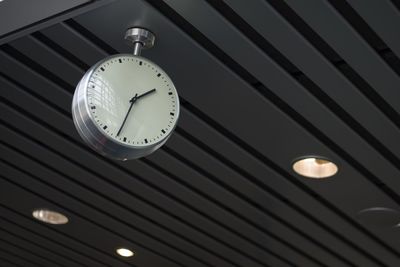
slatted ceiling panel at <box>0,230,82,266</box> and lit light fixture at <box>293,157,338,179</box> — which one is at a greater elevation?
slatted ceiling panel at <box>0,230,82,266</box>

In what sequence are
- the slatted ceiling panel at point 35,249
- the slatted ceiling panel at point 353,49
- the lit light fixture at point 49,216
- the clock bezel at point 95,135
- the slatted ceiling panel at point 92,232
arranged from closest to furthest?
the clock bezel at point 95,135, the slatted ceiling panel at point 353,49, the slatted ceiling panel at point 92,232, the lit light fixture at point 49,216, the slatted ceiling panel at point 35,249

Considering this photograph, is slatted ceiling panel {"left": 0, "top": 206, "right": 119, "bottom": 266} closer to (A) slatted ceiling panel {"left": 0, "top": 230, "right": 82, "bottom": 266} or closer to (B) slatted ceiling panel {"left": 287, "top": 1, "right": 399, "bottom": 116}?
(A) slatted ceiling panel {"left": 0, "top": 230, "right": 82, "bottom": 266}

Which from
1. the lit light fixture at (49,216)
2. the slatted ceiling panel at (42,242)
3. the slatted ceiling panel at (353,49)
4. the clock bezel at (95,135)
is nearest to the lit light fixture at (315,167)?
the slatted ceiling panel at (353,49)

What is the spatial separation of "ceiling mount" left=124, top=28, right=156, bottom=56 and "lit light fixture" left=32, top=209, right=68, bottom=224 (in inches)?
113

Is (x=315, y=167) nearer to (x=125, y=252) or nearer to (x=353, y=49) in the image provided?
(x=353, y=49)

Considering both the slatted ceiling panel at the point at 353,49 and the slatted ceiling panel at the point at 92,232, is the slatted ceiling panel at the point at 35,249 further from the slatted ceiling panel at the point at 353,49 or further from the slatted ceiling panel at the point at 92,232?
the slatted ceiling panel at the point at 353,49

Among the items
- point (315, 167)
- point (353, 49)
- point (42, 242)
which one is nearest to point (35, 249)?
point (42, 242)

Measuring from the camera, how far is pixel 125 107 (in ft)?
10.1

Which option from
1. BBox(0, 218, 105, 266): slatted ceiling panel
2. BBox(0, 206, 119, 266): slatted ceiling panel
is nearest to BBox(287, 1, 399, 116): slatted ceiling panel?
BBox(0, 206, 119, 266): slatted ceiling panel

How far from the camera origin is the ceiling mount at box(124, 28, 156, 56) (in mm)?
3537

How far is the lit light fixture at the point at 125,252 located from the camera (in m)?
6.52

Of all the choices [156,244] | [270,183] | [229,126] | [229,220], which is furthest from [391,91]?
[156,244]

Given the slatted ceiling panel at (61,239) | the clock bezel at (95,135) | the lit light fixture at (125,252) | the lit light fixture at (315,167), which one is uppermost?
the slatted ceiling panel at (61,239)

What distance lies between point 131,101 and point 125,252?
12.3 feet
